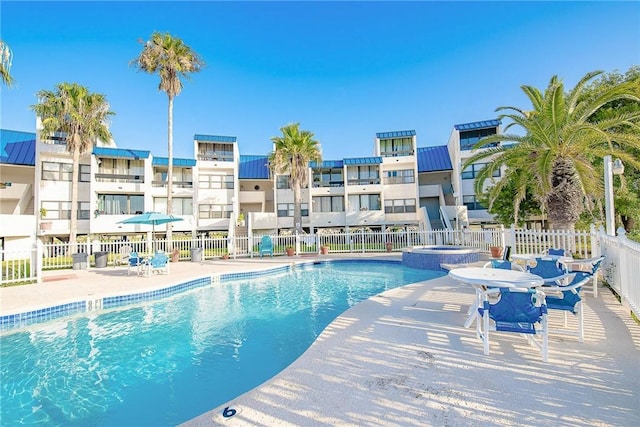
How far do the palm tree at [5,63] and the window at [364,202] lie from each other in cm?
2388

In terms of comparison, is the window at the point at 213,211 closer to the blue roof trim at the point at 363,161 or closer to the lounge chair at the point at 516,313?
the blue roof trim at the point at 363,161

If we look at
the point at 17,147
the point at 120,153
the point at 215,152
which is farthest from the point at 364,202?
the point at 17,147

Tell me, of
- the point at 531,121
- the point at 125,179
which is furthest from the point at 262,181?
the point at 531,121

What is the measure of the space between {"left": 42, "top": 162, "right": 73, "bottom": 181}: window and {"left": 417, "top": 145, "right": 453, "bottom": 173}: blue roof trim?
1236 inches

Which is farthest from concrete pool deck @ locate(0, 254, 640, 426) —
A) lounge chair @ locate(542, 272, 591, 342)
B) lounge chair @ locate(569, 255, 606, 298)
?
lounge chair @ locate(569, 255, 606, 298)

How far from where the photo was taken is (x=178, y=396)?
4.02 meters

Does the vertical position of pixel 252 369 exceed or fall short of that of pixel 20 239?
it falls short

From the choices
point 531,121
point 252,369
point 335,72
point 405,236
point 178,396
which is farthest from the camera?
point 335,72

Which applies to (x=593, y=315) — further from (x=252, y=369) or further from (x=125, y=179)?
(x=125, y=179)

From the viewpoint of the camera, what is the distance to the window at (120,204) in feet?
83.7

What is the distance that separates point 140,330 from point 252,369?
3.62m

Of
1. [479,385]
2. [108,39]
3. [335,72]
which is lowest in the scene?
[479,385]

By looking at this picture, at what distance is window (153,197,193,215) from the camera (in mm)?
27902

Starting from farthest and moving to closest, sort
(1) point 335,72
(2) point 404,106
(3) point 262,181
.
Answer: (3) point 262,181, (2) point 404,106, (1) point 335,72
